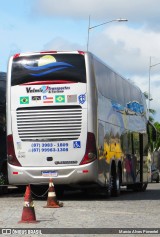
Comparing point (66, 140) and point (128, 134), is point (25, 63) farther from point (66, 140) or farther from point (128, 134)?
point (128, 134)

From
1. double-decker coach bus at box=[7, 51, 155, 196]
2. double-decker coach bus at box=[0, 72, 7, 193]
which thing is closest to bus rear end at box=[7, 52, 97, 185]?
double-decker coach bus at box=[7, 51, 155, 196]

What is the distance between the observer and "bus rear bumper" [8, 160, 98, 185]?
2162 centimetres

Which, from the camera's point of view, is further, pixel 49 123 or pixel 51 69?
pixel 51 69

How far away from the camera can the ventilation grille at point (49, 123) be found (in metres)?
21.6

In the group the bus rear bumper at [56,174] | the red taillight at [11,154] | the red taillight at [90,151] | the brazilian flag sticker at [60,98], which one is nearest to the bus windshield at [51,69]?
the brazilian flag sticker at [60,98]

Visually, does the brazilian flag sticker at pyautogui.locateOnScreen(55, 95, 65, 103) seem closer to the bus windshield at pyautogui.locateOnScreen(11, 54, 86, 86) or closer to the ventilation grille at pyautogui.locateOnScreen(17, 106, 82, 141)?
the ventilation grille at pyautogui.locateOnScreen(17, 106, 82, 141)

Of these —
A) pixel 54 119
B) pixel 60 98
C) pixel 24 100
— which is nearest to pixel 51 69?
pixel 60 98

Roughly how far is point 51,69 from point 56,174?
3074 millimetres

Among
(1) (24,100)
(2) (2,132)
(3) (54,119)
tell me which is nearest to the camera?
(3) (54,119)

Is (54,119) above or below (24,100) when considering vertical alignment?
below

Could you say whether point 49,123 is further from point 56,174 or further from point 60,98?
point 56,174

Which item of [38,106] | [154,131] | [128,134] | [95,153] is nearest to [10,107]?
[38,106]

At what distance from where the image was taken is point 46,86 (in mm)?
21828

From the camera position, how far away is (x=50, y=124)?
2166 centimetres
